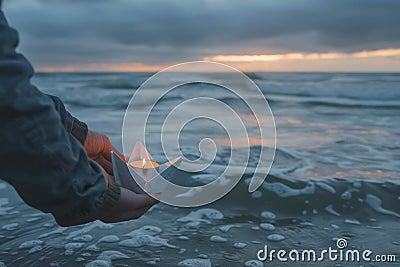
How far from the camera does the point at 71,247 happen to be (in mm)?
2658

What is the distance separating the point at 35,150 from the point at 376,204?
9.96ft

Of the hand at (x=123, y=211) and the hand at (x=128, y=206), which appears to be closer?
the hand at (x=123, y=211)

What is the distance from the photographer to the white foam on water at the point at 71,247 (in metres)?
2.60

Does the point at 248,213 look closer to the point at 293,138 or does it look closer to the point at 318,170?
the point at 318,170

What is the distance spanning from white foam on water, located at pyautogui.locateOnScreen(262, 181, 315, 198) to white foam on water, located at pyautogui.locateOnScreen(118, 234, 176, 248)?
4.09 ft

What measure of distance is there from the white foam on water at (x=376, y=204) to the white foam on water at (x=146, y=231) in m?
1.74

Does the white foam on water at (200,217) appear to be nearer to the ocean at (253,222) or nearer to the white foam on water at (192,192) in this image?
the ocean at (253,222)

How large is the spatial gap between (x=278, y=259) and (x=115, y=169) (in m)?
1.38

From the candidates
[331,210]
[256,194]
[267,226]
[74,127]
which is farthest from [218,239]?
[74,127]

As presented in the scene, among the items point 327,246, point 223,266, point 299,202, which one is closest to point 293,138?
point 299,202

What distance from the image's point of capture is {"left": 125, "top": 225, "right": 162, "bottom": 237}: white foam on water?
9.39ft

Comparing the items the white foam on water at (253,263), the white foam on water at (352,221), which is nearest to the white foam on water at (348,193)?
the white foam on water at (352,221)

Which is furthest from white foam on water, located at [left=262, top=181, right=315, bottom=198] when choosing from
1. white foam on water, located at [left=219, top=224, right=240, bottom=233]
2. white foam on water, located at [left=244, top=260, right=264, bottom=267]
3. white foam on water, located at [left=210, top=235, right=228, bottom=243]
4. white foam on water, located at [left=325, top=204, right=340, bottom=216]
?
white foam on water, located at [left=244, top=260, right=264, bottom=267]

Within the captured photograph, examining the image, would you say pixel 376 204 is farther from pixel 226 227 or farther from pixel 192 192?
pixel 192 192
